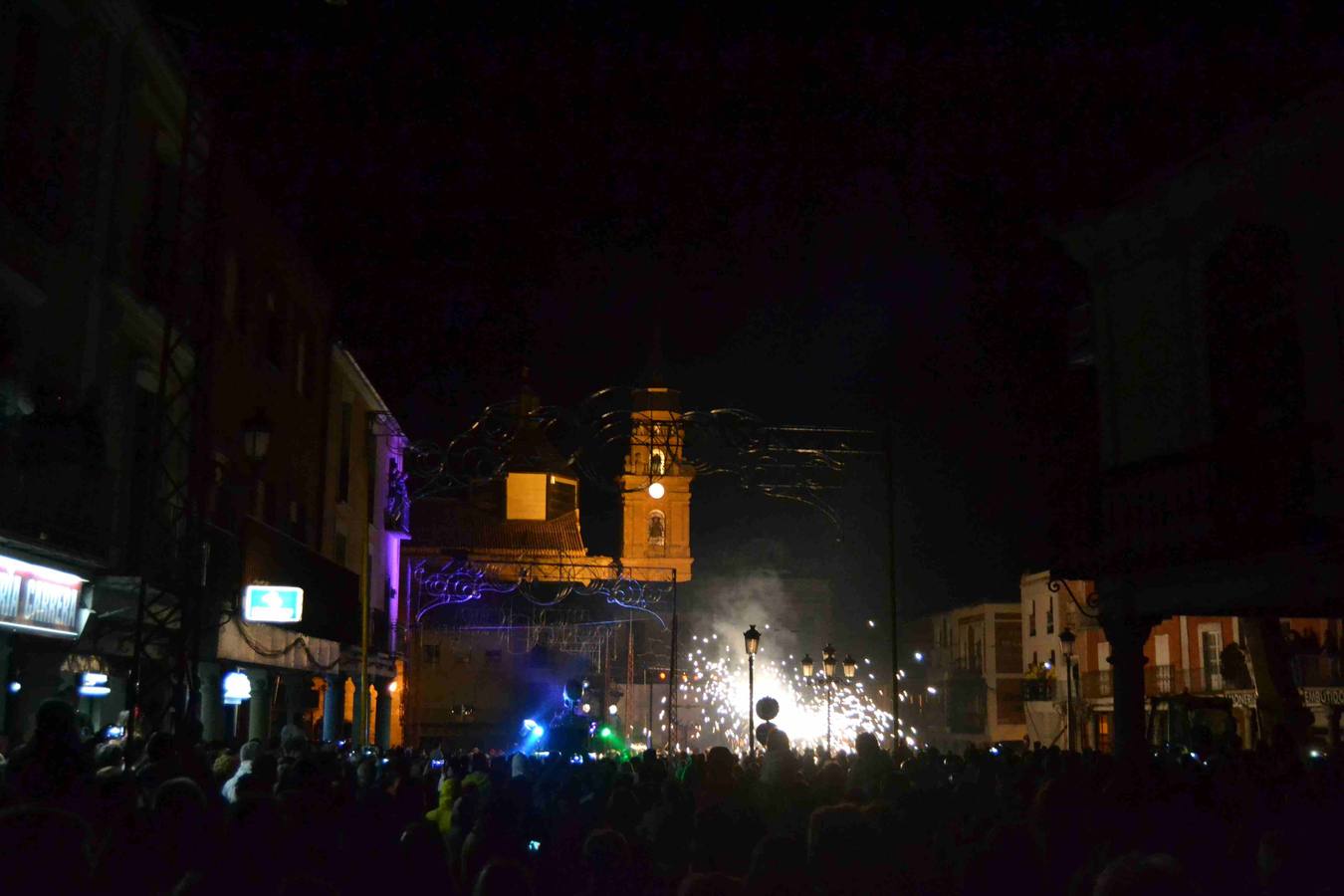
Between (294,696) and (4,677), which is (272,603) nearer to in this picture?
(4,677)

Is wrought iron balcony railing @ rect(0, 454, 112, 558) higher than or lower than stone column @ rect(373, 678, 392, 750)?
higher

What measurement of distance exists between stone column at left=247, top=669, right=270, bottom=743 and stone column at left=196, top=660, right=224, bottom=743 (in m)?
2.82

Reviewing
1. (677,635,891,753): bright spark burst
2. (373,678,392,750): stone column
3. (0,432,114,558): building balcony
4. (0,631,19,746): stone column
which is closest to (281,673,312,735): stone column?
(373,678,392,750): stone column

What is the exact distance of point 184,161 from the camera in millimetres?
16594

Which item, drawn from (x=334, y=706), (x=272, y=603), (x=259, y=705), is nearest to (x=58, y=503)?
(x=272, y=603)

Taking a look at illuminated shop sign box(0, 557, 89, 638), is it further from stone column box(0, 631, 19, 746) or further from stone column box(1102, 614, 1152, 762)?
stone column box(1102, 614, 1152, 762)

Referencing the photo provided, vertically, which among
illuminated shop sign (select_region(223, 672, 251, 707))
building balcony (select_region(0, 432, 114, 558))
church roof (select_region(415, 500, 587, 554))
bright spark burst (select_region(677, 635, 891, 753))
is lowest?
bright spark burst (select_region(677, 635, 891, 753))

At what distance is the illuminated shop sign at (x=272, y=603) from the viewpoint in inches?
811

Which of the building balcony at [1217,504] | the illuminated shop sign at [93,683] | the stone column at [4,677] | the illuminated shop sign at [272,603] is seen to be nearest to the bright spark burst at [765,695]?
the illuminated shop sign at [272,603]

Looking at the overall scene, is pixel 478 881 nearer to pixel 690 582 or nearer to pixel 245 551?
pixel 245 551

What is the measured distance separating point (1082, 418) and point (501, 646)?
4807 centimetres

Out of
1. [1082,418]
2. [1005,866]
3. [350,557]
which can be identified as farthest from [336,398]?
[1005,866]

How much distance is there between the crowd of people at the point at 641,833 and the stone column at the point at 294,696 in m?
16.3

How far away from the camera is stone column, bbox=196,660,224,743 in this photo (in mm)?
22469
